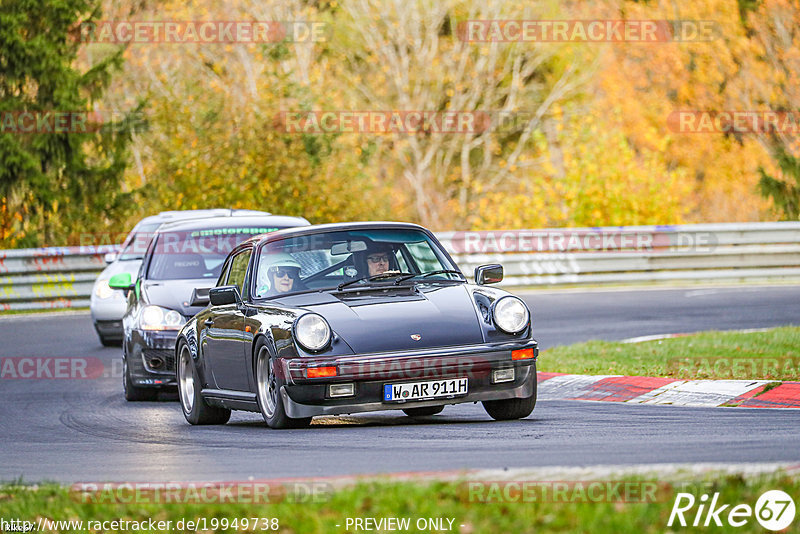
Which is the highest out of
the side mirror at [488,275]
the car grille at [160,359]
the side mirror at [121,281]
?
the side mirror at [488,275]

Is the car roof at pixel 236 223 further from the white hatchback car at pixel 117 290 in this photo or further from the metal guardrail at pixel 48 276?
the metal guardrail at pixel 48 276

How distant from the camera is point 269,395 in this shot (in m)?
10.1

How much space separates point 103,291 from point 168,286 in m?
5.63

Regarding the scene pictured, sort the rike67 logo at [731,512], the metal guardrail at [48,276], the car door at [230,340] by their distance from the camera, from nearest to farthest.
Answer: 1. the rike67 logo at [731,512]
2. the car door at [230,340]
3. the metal guardrail at [48,276]

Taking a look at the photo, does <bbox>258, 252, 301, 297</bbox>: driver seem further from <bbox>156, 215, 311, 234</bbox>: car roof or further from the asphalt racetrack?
<bbox>156, 215, 311, 234</bbox>: car roof

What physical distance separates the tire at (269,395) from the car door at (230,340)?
274 mm

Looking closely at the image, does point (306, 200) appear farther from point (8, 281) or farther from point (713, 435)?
point (713, 435)

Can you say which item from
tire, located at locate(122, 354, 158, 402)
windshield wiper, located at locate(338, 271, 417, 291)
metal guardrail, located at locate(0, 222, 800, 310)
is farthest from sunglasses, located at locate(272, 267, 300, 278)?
metal guardrail, located at locate(0, 222, 800, 310)

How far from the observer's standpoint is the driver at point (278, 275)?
34.9 ft

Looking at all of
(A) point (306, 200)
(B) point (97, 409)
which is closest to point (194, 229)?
(B) point (97, 409)

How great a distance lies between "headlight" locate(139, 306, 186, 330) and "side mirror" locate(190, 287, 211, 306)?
1600 millimetres

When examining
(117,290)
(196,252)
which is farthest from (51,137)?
(196,252)

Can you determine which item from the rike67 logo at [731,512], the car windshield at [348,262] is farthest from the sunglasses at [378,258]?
the rike67 logo at [731,512]

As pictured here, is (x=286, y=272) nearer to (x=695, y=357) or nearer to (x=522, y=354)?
(x=522, y=354)
